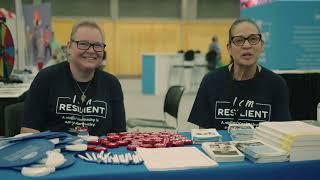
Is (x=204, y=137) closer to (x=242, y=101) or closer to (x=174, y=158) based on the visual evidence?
(x=174, y=158)

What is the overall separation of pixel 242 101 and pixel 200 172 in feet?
3.14

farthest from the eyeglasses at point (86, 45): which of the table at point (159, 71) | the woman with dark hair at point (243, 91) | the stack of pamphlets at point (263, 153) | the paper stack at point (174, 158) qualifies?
the table at point (159, 71)

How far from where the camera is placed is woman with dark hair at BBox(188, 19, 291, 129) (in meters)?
2.16

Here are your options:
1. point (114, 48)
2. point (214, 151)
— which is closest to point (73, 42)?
point (214, 151)

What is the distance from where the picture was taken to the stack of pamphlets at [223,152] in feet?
4.60

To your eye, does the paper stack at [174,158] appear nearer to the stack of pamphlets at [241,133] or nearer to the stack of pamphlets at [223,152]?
the stack of pamphlets at [223,152]

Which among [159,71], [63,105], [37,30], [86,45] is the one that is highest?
[37,30]

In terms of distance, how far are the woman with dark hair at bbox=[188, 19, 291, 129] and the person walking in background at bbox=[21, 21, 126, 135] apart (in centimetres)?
59

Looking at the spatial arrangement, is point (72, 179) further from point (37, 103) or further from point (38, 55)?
point (38, 55)

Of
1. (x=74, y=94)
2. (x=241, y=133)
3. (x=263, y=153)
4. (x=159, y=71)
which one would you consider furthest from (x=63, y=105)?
(x=159, y=71)

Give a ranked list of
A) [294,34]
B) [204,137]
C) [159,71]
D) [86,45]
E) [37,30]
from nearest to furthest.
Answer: [204,137] → [86,45] → [294,34] → [37,30] → [159,71]

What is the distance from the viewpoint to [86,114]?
2176 millimetres

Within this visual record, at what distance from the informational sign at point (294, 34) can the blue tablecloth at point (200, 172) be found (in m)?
2.71

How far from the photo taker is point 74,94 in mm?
2188
